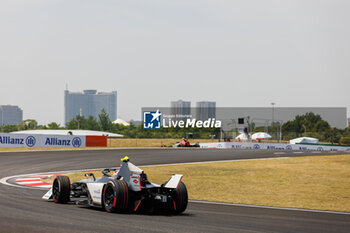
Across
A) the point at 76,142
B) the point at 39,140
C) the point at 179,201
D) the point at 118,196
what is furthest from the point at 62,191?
the point at 76,142

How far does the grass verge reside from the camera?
51.3ft

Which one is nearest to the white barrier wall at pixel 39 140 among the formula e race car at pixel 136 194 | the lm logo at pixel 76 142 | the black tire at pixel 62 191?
the lm logo at pixel 76 142

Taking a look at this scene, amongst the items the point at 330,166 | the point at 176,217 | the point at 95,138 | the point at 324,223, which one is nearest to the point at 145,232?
the point at 176,217

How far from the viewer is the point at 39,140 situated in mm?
44594

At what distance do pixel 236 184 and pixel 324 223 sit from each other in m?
9.06

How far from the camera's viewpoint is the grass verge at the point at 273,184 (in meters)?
15.6

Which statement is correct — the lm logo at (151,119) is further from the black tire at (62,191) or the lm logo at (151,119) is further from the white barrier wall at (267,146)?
the black tire at (62,191)

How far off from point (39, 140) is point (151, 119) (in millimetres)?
30888

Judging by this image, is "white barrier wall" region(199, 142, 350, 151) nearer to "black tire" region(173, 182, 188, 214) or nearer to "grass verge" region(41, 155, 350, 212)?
"grass verge" region(41, 155, 350, 212)

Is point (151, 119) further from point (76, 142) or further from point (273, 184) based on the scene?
point (273, 184)

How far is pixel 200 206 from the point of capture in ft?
44.5

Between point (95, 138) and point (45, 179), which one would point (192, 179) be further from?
point (95, 138)

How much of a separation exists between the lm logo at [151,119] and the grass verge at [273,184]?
155 feet

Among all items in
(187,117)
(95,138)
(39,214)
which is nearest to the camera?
(39,214)
